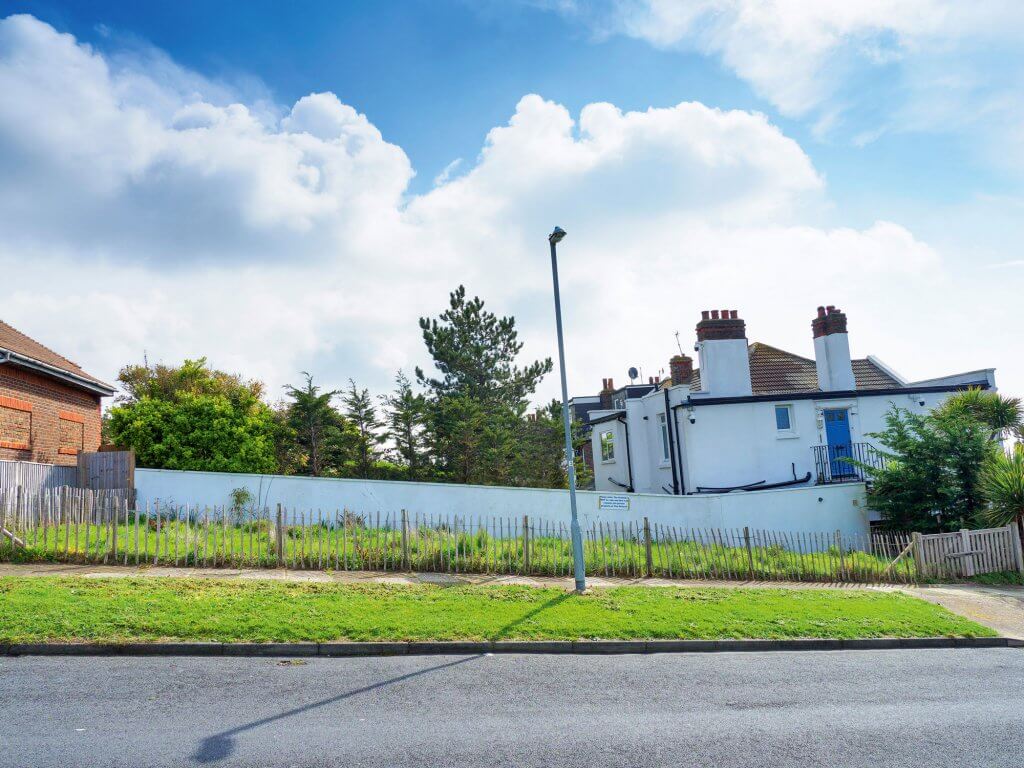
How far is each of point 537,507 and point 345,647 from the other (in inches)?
484

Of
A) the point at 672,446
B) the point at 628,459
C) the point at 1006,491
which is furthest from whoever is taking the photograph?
the point at 628,459

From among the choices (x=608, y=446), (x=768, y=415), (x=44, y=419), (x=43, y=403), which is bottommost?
(x=608, y=446)

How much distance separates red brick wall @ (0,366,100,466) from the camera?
18797mm

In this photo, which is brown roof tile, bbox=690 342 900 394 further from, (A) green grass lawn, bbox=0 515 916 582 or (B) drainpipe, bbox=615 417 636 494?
(A) green grass lawn, bbox=0 515 916 582

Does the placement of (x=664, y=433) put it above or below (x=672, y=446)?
above

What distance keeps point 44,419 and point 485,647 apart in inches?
642

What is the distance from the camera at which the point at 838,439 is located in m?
26.5

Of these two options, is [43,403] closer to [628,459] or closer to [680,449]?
[680,449]

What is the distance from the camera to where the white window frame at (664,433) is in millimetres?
27672

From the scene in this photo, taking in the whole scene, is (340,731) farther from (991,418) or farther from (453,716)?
(991,418)

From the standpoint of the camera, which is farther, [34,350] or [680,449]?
[680,449]

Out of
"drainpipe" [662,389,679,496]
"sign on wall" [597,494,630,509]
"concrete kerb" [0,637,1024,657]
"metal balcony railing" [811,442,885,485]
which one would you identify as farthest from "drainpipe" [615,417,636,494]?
"concrete kerb" [0,637,1024,657]

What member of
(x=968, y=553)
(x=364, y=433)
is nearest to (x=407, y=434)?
(x=364, y=433)

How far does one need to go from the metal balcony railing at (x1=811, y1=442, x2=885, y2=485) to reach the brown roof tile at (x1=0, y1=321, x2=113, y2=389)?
23.5 m
